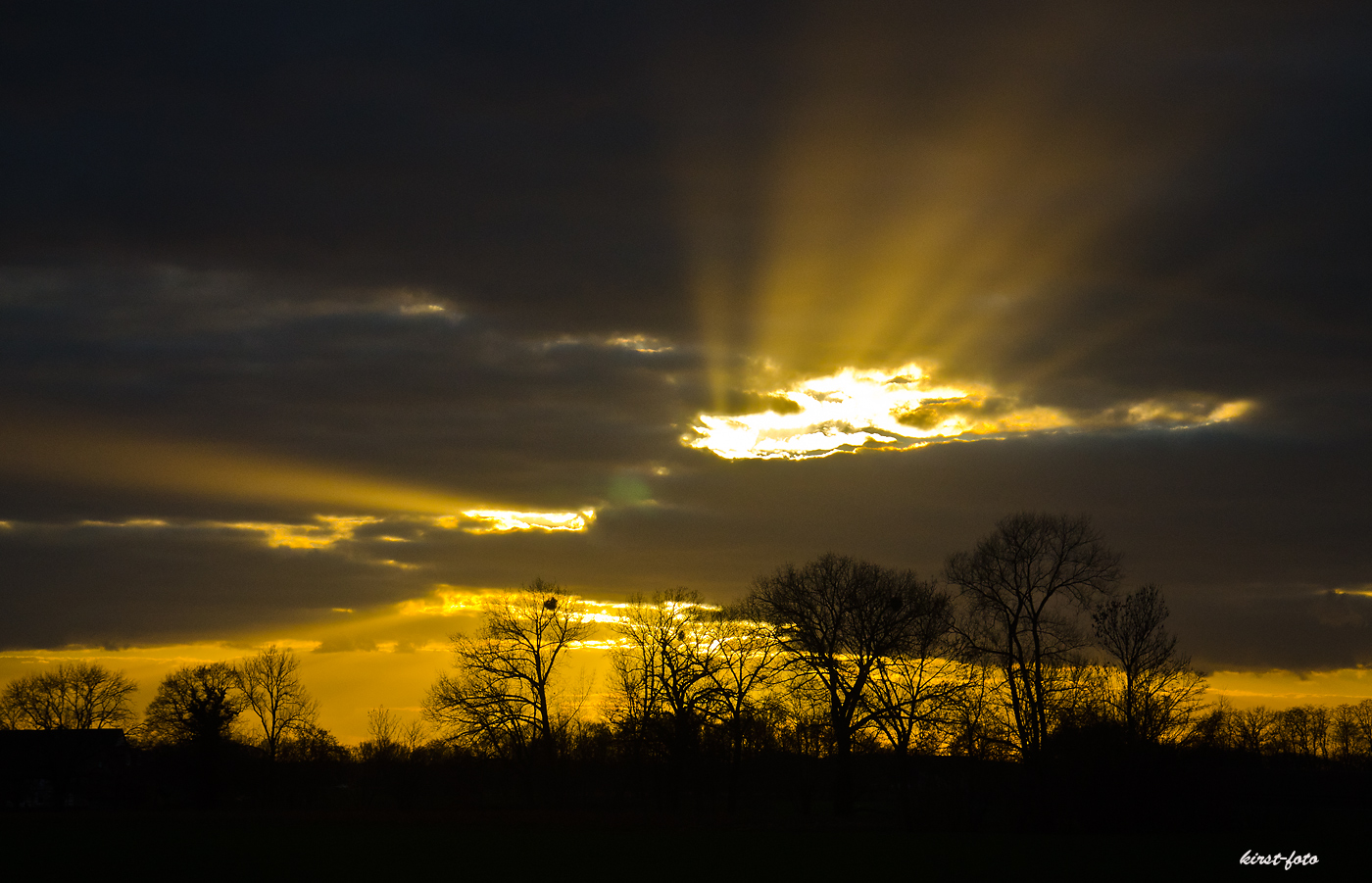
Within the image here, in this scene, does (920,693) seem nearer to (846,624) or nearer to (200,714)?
(846,624)

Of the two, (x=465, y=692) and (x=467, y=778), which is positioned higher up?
(x=465, y=692)

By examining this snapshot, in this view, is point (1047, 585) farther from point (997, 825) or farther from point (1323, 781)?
point (1323, 781)

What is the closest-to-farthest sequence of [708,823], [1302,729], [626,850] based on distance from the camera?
[626,850] → [708,823] → [1302,729]

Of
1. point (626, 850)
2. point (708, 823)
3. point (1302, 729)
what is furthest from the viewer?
point (1302, 729)

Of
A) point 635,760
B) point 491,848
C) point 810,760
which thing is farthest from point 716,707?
point 491,848

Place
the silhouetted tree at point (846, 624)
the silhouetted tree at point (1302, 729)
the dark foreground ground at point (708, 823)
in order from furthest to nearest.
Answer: the silhouetted tree at point (1302, 729)
the silhouetted tree at point (846, 624)
the dark foreground ground at point (708, 823)

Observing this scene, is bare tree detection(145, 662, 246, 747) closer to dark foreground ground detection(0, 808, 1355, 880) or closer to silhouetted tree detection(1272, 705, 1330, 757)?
dark foreground ground detection(0, 808, 1355, 880)

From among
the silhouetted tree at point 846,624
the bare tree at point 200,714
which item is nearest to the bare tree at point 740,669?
the silhouetted tree at point 846,624

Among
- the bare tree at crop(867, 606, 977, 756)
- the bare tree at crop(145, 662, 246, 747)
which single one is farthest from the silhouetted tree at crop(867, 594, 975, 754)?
the bare tree at crop(145, 662, 246, 747)

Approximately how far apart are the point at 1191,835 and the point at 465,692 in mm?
45511

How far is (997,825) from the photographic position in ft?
173

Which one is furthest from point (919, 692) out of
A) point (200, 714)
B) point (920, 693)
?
point (200, 714)

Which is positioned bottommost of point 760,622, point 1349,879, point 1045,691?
point 1349,879

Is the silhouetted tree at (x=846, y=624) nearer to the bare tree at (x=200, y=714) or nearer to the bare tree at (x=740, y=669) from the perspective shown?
the bare tree at (x=740, y=669)
